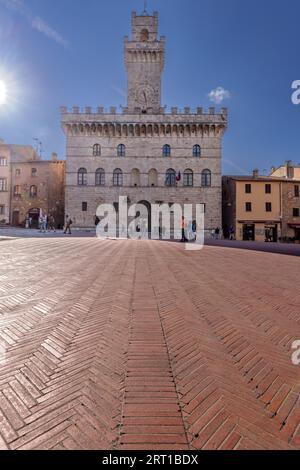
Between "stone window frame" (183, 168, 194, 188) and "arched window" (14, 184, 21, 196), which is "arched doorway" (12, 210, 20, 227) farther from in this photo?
"stone window frame" (183, 168, 194, 188)

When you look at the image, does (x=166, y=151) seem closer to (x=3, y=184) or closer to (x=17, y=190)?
(x=17, y=190)

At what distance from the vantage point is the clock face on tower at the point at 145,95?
33.2m

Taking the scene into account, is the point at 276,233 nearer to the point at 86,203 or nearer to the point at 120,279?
the point at 86,203

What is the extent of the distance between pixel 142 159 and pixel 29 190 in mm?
16113

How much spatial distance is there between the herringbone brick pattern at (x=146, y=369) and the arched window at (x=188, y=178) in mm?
27453

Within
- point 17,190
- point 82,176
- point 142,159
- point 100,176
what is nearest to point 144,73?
point 142,159

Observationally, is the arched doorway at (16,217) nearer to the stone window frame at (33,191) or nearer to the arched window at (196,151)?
the stone window frame at (33,191)

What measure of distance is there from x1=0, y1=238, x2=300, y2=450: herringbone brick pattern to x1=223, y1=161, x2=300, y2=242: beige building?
27.3 metres

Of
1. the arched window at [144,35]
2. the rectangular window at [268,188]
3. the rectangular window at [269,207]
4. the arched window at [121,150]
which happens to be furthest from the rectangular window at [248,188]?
the arched window at [144,35]

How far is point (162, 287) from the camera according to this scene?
4.85 meters

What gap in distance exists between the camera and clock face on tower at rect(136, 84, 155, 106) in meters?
33.2

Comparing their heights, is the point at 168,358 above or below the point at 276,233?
below

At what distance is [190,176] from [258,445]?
31.0 metres

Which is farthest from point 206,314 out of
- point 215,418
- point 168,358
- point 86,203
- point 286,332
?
point 86,203
